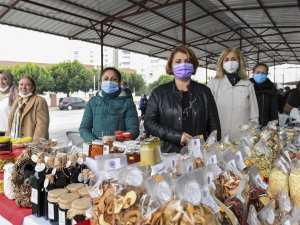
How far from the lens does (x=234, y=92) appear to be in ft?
8.65

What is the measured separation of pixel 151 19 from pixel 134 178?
317 inches

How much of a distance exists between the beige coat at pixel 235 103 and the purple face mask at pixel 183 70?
647 millimetres

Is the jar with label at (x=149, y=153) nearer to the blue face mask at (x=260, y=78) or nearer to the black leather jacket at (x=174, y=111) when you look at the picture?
the black leather jacket at (x=174, y=111)

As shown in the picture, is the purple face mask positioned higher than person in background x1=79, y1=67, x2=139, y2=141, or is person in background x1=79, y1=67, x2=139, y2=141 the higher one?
the purple face mask

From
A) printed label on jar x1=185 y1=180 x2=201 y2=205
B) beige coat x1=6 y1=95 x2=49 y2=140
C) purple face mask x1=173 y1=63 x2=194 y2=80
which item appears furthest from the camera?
beige coat x1=6 y1=95 x2=49 y2=140

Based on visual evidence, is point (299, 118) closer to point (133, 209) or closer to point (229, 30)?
point (133, 209)

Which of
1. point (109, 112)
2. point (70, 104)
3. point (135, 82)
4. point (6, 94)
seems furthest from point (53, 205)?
point (135, 82)

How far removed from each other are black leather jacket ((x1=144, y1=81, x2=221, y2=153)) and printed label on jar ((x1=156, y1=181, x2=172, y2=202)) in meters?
1.23

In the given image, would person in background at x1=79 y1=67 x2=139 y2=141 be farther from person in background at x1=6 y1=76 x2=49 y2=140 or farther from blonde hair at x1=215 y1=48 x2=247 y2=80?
blonde hair at x1=215 y1=48 x2=247 y2=80

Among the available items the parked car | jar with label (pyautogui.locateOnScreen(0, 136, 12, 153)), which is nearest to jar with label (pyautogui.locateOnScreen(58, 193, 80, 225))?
jar with label (pyautogui.locateOnScreen(0, 136, 12, 153))

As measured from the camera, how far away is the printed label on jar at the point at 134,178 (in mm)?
915

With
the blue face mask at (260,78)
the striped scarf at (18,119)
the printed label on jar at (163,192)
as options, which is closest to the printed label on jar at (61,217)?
the printed label on jar at (163,192)

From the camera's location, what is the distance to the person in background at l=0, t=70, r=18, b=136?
131 inches

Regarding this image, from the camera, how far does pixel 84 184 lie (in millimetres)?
1338
